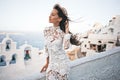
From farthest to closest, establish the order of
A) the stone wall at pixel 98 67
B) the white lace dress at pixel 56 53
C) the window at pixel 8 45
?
the stone wall at pixel 98 67, the window at pixel 8 45, the white lace dress at pixel 56 53

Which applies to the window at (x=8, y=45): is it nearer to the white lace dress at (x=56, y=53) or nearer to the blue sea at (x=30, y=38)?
the blue sea at (x=30, y=38)

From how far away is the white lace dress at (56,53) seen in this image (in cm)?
247

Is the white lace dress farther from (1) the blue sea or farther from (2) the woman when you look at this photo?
(1) the blue sea

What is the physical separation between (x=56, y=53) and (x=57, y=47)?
69 millimetres

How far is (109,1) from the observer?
4.13m

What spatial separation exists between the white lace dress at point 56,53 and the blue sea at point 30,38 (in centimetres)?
35

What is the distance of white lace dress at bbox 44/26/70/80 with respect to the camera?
2.47 metres

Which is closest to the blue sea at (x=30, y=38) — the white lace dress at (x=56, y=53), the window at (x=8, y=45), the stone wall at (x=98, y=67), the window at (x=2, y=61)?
the window at (x=8, y=45)

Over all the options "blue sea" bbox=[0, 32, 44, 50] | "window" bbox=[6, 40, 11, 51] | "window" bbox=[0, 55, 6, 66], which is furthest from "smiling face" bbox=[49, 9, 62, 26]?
"window" bbox=[0, 55, 6, 66]

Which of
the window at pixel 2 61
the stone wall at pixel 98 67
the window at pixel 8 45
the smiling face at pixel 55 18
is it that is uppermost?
the smiling face at pixel 55 18

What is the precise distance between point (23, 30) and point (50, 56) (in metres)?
0.55

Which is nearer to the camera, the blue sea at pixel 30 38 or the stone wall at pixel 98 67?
the blue sea at pixel 30 38

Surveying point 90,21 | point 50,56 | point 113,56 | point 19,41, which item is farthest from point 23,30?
point 113,56

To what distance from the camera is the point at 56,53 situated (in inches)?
97.6
